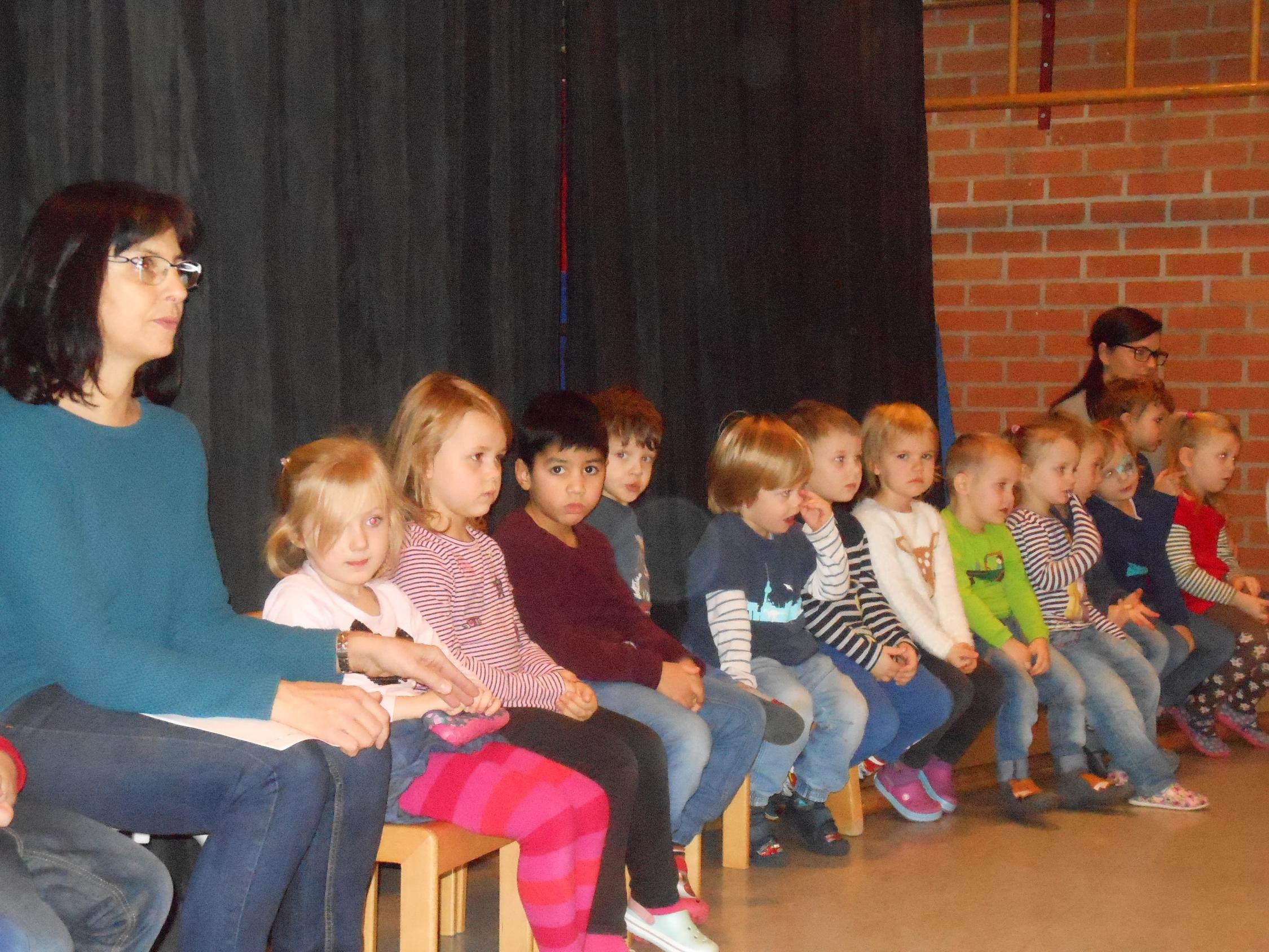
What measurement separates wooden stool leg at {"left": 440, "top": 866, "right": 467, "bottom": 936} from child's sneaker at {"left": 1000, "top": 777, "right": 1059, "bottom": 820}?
5.22ft

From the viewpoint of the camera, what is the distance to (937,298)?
559 cm

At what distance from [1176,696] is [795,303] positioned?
1.73 m

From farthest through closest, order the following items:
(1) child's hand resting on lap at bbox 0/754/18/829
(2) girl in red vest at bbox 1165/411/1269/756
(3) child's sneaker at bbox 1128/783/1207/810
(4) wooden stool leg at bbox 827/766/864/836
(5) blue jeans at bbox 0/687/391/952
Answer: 1. (2) girl in red vest at bbox 1165/411/1269/756
2. (3) child's sneaker at bbox 1128/783/1207/810
3. (4) wooden stool leg at bbox 827/766/864/836
4. (5) blue jeans at bbox 0/687/391/952
5. (1) child's hand resting on lap at bbox 0/754/18/829

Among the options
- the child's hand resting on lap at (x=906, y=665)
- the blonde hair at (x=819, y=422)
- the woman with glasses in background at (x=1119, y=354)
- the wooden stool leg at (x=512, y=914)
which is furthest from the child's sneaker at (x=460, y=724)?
the woman with glasses in background at (x=1119, y=354)

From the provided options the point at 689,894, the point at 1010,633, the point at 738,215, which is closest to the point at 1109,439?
the point at 1010,633

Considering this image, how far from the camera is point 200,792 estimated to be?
5.90 feet

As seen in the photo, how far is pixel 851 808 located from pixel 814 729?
277mm

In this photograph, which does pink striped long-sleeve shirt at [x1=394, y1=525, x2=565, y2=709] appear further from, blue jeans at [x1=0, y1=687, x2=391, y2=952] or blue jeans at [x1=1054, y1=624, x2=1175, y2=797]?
blue jeans at [x1=1054, y1=624, x2=1175, y2=797]

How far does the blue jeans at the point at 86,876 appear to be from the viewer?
1632 millimetres

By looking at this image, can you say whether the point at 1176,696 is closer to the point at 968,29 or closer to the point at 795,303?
the point at 795,303

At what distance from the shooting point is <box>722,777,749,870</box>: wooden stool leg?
3.17 meters

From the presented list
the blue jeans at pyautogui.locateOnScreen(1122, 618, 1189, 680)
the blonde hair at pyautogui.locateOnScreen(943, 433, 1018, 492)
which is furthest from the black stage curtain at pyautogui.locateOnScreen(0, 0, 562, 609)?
the blue jeans at pyautogui.locateOnScreen(1122, 618, 1189, 680)

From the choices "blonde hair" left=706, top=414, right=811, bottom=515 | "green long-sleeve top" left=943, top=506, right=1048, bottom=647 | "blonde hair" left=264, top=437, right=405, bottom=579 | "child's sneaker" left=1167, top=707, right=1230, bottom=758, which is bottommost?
"child's sneaker" left=1167, top=707, right=1230, bottom=758

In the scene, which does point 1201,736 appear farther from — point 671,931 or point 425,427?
point 425,427
